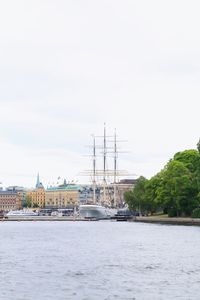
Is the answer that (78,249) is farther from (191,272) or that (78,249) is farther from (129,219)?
(129,219)

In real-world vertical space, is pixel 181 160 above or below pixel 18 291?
above

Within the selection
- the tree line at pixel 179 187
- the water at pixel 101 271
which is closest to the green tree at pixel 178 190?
the tree line at pixel 179 187

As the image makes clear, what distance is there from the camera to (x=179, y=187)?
144m

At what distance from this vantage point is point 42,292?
43.7 m

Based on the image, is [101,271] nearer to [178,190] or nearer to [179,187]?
[179,187]

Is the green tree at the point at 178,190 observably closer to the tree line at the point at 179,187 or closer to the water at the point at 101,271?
the tree line at the point at 179,187

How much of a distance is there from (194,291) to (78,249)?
3366 centimetres

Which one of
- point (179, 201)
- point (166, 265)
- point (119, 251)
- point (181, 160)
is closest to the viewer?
point (166, 265)

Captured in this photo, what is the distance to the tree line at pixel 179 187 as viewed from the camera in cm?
14300

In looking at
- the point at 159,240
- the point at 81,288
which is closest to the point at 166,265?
the point at 81,288

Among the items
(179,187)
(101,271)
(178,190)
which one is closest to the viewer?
(101,271)

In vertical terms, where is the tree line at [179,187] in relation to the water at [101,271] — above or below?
above

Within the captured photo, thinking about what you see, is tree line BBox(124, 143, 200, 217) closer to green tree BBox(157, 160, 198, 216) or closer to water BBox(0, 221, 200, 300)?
green tree BBox(157, 160, 198, 216)

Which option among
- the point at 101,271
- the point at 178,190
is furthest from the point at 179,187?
the point at 101,271
